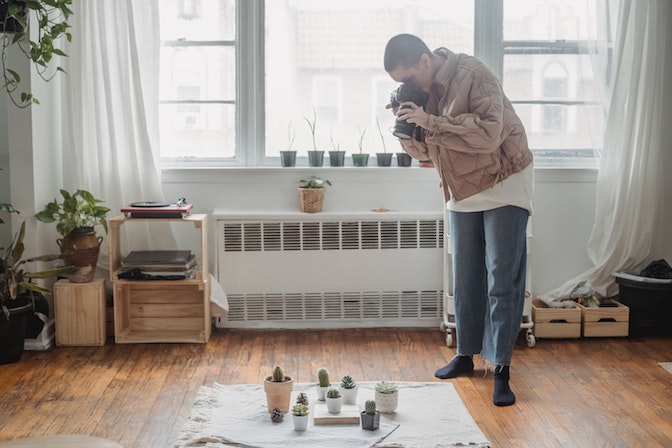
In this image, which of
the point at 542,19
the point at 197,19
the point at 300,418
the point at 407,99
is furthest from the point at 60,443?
the point at 542,19

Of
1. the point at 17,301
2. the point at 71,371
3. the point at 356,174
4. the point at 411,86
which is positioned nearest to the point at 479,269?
the point at 411,86

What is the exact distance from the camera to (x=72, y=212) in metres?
3.88

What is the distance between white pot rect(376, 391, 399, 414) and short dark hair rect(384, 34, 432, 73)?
1192 mm

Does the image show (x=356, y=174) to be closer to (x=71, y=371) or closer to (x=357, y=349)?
(x=357, y=349)

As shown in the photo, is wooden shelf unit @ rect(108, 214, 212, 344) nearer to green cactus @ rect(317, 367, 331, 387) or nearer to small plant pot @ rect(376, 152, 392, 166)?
small plant pot @ rect(376, 152, 392, 166)

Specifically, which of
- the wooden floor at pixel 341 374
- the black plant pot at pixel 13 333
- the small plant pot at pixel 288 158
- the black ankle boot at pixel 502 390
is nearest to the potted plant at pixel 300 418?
the wooden floor at pixel 341 374

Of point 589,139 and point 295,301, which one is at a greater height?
point 589,139

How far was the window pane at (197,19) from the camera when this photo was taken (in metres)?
4.26

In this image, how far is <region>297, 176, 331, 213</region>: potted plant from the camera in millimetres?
4176

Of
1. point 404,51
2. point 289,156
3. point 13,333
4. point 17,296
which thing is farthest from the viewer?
point 289,156

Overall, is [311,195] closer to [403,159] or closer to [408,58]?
[403,159]

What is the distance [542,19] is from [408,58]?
1503 millimetres

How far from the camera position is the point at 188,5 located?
4.26 metres

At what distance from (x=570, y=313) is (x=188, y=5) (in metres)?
2.41
